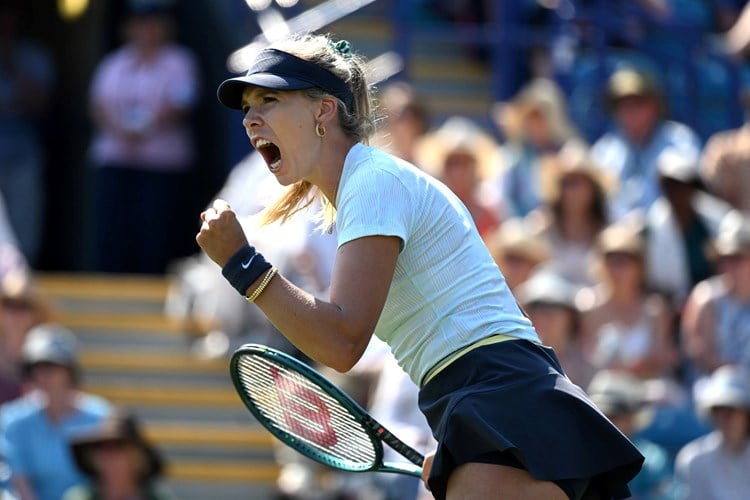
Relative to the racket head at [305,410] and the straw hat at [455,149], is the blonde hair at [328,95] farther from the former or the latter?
the straw hat at [455,149]

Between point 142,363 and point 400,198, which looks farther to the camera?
point 142,363

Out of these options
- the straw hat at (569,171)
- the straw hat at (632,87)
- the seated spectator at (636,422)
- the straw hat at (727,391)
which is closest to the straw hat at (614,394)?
the seated spectator at (636,422)

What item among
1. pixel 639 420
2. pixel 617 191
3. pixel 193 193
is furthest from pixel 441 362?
pixel 193 193

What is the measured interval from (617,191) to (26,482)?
356cm

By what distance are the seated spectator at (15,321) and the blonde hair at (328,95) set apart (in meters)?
4.44

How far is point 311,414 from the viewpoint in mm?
4250

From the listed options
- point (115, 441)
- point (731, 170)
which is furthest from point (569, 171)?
point (115, 441)

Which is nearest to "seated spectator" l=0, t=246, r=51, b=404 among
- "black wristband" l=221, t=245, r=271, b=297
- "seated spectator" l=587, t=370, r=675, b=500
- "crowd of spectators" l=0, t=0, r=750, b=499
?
"crowd of spectators" l=0, t=0, r=750, b=499

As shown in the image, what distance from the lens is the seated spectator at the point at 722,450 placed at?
280 inches

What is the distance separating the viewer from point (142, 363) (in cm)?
913

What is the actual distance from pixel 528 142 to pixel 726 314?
1.96m

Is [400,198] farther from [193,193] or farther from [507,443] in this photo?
[193,193]

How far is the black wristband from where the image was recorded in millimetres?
3715

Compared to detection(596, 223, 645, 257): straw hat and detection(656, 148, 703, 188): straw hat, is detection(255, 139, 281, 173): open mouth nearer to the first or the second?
detection(596, 223, 645, 257): straw hat
